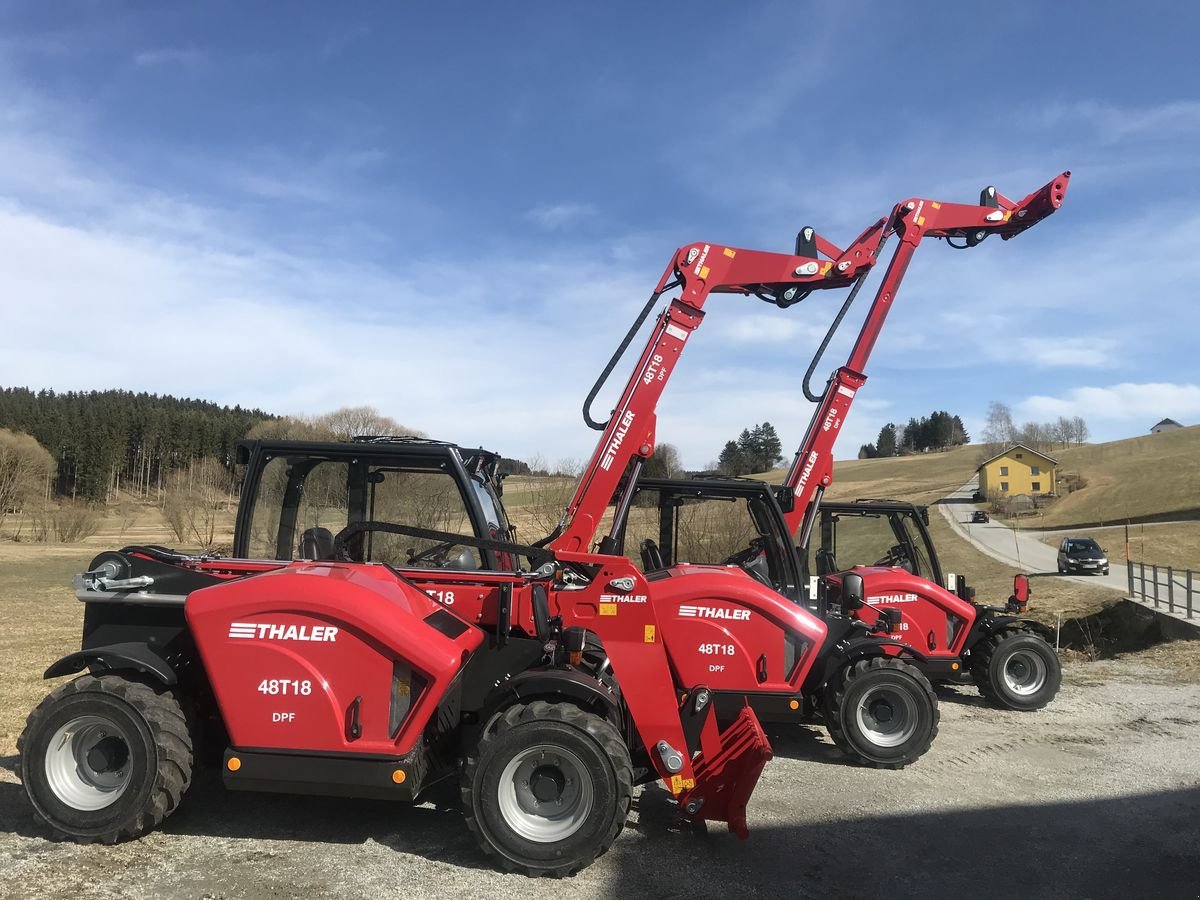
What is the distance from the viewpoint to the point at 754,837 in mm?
4895

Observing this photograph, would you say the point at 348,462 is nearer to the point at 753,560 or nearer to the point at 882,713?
the point at 753,560

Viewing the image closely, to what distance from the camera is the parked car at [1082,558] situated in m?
28.8

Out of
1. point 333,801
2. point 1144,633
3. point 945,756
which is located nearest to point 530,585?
point 333,801

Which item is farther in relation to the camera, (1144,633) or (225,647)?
(1144,633)

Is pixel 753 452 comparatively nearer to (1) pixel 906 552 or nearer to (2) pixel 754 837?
(1) pixel 906 552

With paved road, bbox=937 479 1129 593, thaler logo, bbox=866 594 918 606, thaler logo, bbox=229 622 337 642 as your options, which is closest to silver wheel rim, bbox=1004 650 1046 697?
thaler logo, bbox=866 594 918 606

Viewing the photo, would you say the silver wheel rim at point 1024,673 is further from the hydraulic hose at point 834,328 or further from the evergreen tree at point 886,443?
the evergreen tree at point 886,443

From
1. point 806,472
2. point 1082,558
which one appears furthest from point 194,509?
point 1082,558

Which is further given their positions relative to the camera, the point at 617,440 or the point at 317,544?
the point at 617,440

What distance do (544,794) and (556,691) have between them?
0.52m

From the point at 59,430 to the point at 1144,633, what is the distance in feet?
276

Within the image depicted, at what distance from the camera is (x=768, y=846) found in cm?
477

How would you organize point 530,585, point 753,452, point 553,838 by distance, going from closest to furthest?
point 553,838, point 530,585, point 753,452

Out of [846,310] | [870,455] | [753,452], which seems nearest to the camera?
[846,310]
